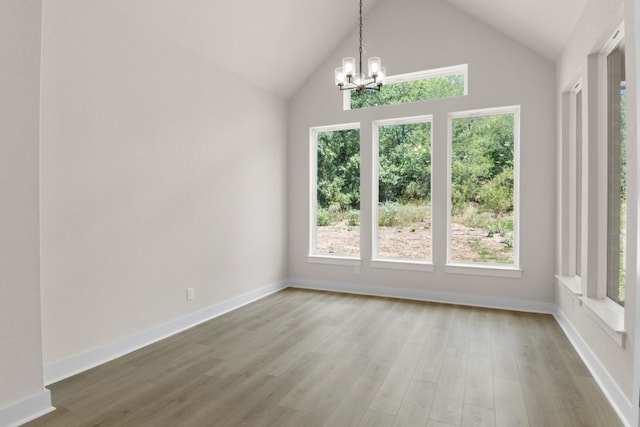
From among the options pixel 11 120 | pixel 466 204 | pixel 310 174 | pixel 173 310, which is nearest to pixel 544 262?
pixel 466 204

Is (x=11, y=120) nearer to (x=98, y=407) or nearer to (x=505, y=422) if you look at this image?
(x=98, y=407)

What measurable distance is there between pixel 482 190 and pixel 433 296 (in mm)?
1539

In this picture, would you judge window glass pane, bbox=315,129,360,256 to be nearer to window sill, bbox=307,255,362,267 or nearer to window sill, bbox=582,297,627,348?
window sill, bbox=307,255,362,267

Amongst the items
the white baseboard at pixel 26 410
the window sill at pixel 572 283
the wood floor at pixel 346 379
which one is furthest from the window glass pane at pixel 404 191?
the white baseboard at pixel 26 410

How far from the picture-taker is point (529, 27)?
3943 millimetres

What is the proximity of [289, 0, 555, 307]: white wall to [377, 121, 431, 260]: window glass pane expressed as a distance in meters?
0.19

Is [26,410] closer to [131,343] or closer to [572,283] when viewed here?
[131,343]

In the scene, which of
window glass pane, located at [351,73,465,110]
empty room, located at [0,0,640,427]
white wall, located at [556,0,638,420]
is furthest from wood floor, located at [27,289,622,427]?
window glass pane, located at [351,73,465,110]

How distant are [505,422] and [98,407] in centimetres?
250

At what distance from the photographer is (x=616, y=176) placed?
9.17ft

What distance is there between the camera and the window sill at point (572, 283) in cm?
330

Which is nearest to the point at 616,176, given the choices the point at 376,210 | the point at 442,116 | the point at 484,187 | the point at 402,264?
the point at 484,187

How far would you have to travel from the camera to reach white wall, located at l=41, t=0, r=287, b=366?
270 centimetres

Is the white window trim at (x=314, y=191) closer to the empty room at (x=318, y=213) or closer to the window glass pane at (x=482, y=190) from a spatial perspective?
the empty room at (x=318, y=213)
